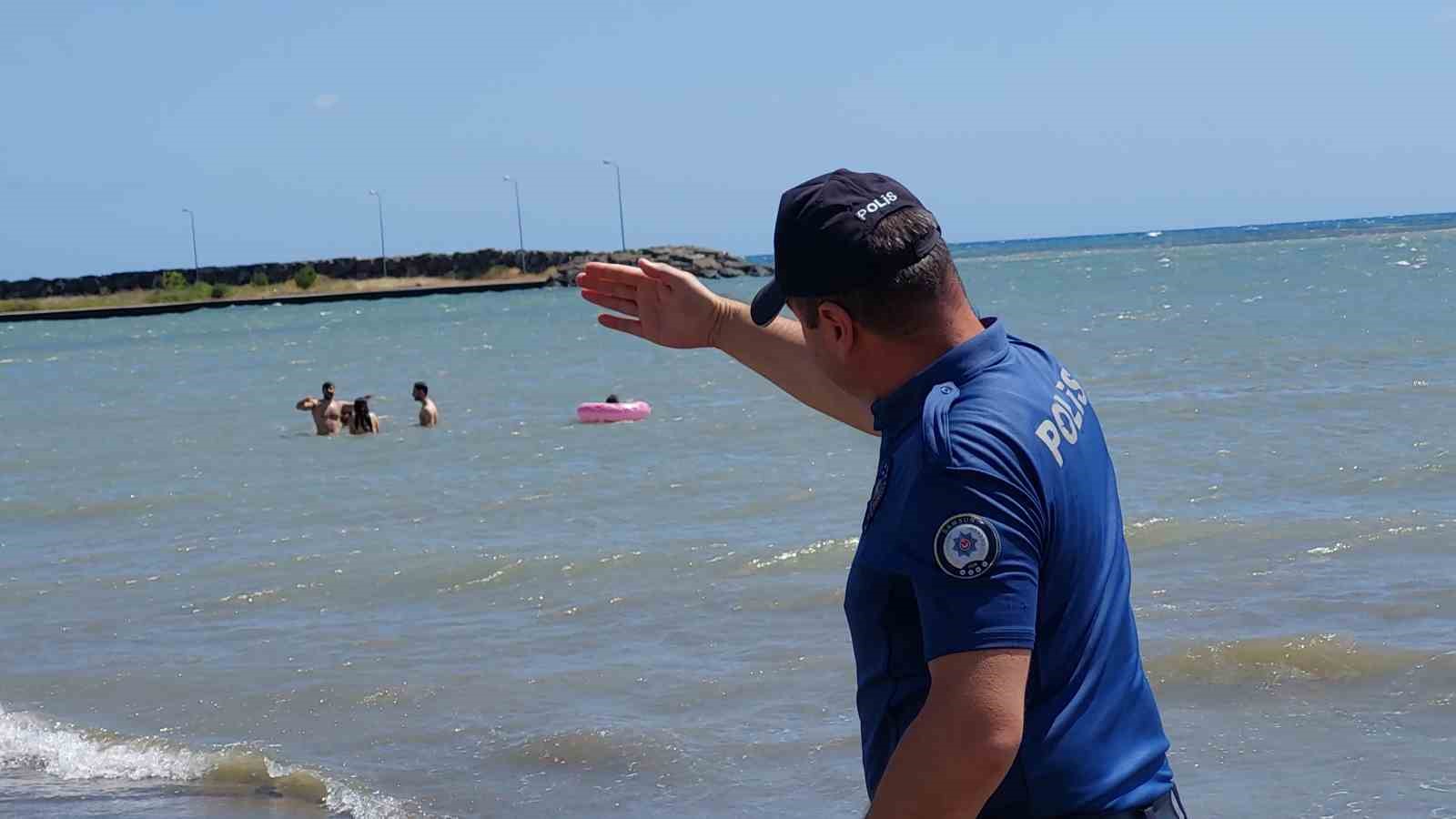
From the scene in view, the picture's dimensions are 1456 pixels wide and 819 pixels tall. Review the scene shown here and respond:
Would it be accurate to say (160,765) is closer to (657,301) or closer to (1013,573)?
(657,301)

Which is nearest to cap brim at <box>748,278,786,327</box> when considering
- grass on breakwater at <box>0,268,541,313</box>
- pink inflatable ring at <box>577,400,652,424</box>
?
pink inflatable ring at <box>577,400,652,424</box>

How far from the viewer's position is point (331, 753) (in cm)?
661

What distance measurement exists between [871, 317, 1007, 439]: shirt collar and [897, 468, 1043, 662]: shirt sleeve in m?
0.16

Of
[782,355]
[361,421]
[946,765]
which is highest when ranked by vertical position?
[782,355]

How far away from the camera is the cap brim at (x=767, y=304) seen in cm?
224

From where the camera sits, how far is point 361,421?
20000mm

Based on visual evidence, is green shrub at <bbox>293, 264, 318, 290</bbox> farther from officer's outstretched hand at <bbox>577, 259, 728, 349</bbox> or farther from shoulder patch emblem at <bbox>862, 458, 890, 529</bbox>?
shoulder patch emblem at <bbox>862, 458, 890, 529</bbox>

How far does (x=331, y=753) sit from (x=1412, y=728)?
404cm

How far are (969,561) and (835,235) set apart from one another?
1.40ft

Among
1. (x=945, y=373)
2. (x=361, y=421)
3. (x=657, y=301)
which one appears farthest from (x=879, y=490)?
(x=361, y=421)

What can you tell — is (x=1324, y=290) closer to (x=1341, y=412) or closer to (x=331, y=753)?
(x=1341, y=412)

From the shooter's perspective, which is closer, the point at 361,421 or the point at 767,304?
the point at 767,304

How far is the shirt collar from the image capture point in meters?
2.04

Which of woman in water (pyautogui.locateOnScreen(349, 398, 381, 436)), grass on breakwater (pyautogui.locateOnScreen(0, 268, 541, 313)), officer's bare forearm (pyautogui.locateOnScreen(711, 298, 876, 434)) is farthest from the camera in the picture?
grass on breakwater (pyautogui.locateOnScreen(0, 268, 541, 313))
